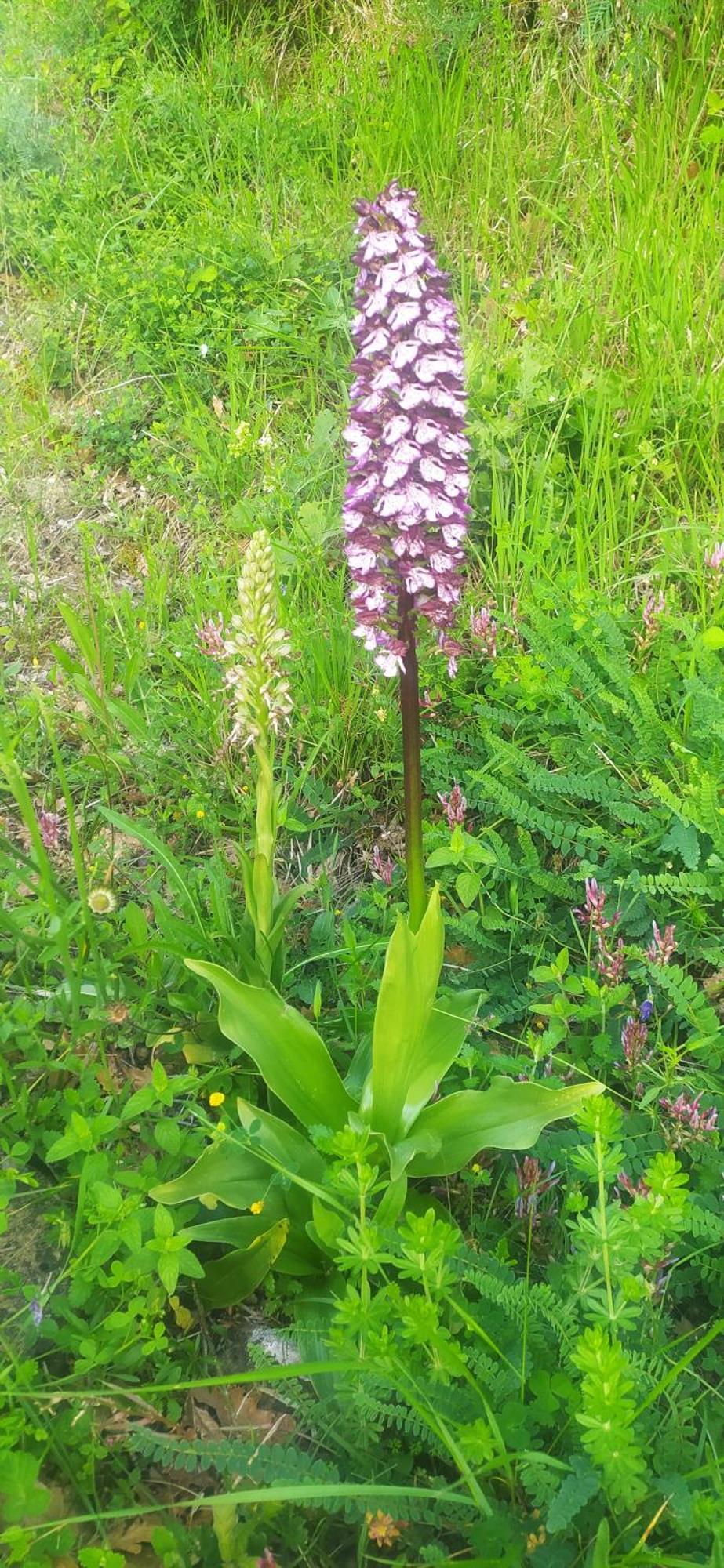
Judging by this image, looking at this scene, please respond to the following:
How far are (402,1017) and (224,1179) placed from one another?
395 mm

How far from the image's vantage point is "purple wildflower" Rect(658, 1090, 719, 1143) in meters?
1.64

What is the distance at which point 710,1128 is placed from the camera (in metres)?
1.65

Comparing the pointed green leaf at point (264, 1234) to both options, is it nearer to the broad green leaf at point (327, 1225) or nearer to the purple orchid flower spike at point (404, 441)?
the broad green leaf at point (327, 1225)

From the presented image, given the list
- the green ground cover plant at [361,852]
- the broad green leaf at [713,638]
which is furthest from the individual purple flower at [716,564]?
the broad green leaf at [713,638]

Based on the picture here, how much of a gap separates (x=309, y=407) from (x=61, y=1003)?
238 centimetres

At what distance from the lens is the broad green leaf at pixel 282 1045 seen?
62.1 inches

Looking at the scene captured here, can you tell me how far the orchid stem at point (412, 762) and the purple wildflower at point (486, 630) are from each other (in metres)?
0.86

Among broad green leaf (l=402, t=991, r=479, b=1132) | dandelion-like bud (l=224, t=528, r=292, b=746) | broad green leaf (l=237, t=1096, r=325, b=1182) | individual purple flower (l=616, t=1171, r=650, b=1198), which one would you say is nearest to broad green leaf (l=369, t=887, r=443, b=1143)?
broad green leaf (l=402, t=991, r=479, b=1132)

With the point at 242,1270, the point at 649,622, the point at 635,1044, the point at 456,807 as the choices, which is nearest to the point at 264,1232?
the point at 242,1270

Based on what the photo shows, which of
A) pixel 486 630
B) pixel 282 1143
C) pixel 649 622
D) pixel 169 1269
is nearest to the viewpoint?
pixel 169 1269

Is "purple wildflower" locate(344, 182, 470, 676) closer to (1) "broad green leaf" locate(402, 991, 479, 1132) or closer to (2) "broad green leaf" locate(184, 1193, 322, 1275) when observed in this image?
(1) "broad green leaf" locate(402, 991, 479, 1132)

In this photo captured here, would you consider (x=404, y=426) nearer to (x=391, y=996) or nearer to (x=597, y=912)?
(x=391, y=996)

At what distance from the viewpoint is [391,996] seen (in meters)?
1.50

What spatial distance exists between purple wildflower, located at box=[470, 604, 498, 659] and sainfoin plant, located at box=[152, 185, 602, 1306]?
79 centimetres
